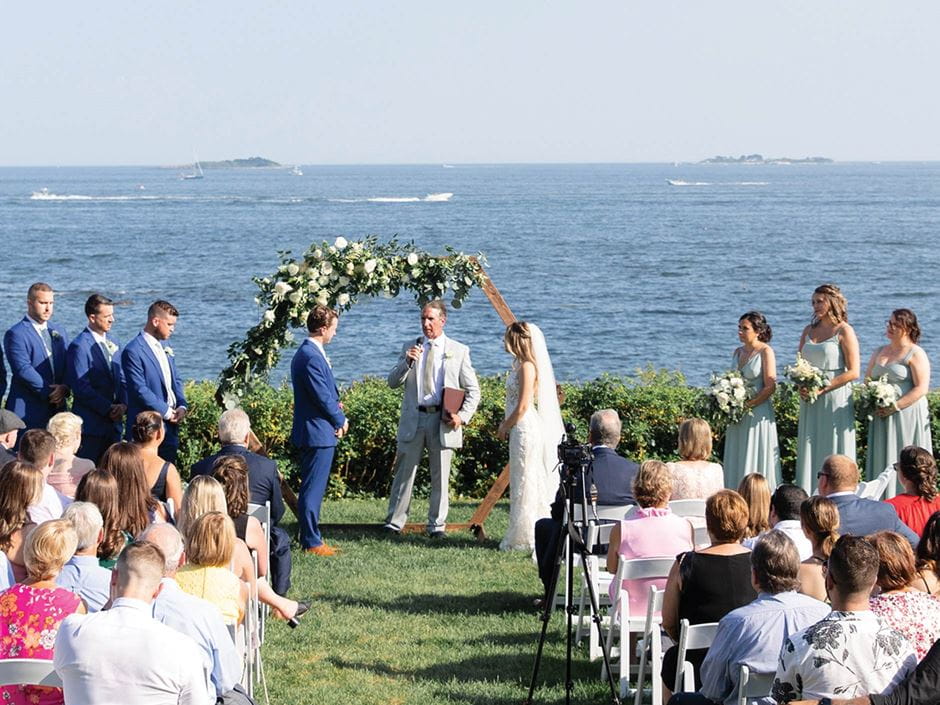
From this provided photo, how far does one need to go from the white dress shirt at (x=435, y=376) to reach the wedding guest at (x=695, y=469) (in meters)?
3.01

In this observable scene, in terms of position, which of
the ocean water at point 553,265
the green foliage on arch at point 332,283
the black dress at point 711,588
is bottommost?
the ocean water at point 553,265

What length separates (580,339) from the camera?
43.2 m

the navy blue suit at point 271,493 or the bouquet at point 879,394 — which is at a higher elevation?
the bouquet at point 879,394

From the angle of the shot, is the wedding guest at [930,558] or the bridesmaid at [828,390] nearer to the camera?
the wedding guest at [930,558]

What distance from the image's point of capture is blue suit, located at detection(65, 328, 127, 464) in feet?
36.1

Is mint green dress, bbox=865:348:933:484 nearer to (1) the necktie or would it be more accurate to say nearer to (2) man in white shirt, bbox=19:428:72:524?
(1) the necktie

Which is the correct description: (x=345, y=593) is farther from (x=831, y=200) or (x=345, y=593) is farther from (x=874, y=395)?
(x=831, y=200)

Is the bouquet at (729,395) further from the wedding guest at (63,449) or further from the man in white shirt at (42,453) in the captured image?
the man in white shirt at (42,453)

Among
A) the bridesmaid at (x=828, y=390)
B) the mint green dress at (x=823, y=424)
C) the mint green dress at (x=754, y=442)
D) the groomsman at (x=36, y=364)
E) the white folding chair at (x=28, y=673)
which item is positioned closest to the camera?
the white folding chair at (x=28, y=673)

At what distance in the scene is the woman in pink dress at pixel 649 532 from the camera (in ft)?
24.1

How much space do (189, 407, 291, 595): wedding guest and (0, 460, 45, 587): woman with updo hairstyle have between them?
1.97m

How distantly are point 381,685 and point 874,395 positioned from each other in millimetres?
5651

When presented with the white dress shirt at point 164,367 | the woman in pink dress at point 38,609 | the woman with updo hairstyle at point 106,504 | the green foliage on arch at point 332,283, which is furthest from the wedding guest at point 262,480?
the woman in pink dress at point 38,609

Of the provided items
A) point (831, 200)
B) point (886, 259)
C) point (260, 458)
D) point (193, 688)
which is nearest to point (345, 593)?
point (260, 458)
